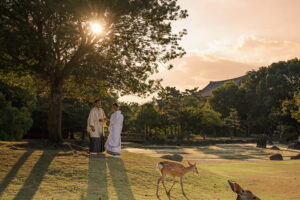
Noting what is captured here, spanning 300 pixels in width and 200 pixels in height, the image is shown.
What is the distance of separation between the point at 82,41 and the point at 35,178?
28.0 feet

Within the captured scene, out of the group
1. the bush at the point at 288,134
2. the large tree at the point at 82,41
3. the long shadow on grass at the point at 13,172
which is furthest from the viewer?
the bush at the point at 288,134

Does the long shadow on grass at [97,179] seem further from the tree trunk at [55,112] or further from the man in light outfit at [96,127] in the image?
the tree trunk at [55,112]

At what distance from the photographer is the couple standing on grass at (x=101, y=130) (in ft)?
42.8

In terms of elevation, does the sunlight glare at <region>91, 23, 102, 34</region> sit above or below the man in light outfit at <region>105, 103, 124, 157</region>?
above

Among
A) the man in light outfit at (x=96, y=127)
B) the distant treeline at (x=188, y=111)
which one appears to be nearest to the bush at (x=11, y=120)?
the distant treeline at (x=188, y=111)

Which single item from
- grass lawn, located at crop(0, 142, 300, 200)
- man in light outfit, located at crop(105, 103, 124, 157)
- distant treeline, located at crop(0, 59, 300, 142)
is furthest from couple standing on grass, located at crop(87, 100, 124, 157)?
distant treeline, located at crop(0, 59, 300, 142)

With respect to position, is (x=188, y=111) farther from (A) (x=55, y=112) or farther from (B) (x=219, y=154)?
(A) (x=55, y=112)

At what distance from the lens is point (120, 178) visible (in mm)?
9812

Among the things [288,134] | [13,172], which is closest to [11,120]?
[13,172]

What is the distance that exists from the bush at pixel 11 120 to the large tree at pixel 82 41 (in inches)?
521

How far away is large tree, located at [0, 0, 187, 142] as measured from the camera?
41.0ft

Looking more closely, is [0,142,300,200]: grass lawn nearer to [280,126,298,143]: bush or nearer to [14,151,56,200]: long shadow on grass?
[14,151,56,200]: long shadow on grass

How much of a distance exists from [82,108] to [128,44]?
2669 centimetres

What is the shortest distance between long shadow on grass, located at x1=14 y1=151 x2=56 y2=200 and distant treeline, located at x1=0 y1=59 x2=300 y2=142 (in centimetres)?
745
